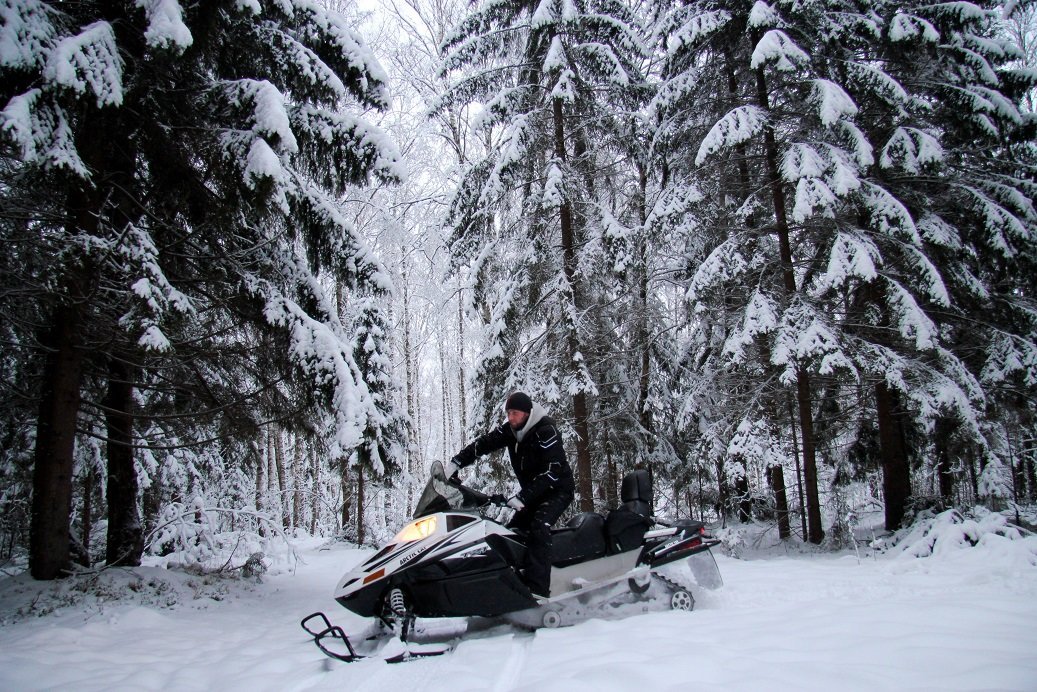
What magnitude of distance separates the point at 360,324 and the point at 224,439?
23.0 ft

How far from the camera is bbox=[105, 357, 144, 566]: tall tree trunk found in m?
6.38

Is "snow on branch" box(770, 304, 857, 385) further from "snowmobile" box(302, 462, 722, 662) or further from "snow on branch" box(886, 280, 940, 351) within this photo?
"snowmobile" box(302, 462, 722, 662)

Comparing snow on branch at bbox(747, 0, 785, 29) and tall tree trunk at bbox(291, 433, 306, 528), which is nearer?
snow on branch at bbox(747, 0, 785, 29)

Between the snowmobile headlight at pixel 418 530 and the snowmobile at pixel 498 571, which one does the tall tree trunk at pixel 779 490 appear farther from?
the snowmobile headlight at pixel 418 530

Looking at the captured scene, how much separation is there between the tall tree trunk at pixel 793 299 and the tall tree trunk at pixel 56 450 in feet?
29.9

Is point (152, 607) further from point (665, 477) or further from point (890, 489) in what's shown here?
point (890, 489)

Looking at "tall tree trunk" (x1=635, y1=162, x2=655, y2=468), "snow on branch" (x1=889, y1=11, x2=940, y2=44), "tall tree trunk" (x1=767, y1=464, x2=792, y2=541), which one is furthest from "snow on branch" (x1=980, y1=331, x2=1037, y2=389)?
"tall tree trunk" (x1=635, y1=162, x2=655, y2=468)

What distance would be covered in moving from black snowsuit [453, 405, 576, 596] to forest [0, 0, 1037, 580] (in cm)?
140

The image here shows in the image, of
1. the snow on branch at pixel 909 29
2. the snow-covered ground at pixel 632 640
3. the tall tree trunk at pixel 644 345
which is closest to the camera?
the snow-covered ground at pixel 632 640

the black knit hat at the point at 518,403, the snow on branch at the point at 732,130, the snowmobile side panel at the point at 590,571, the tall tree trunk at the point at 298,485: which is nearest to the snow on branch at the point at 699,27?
the snow on branch at the point at 732,130

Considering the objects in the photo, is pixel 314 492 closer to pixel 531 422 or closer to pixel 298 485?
pixel 298 485

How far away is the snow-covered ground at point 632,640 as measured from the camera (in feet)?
9.00

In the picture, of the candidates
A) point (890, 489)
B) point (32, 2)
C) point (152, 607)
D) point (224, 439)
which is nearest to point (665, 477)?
point (890, 489)

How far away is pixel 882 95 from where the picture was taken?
8.80 m
